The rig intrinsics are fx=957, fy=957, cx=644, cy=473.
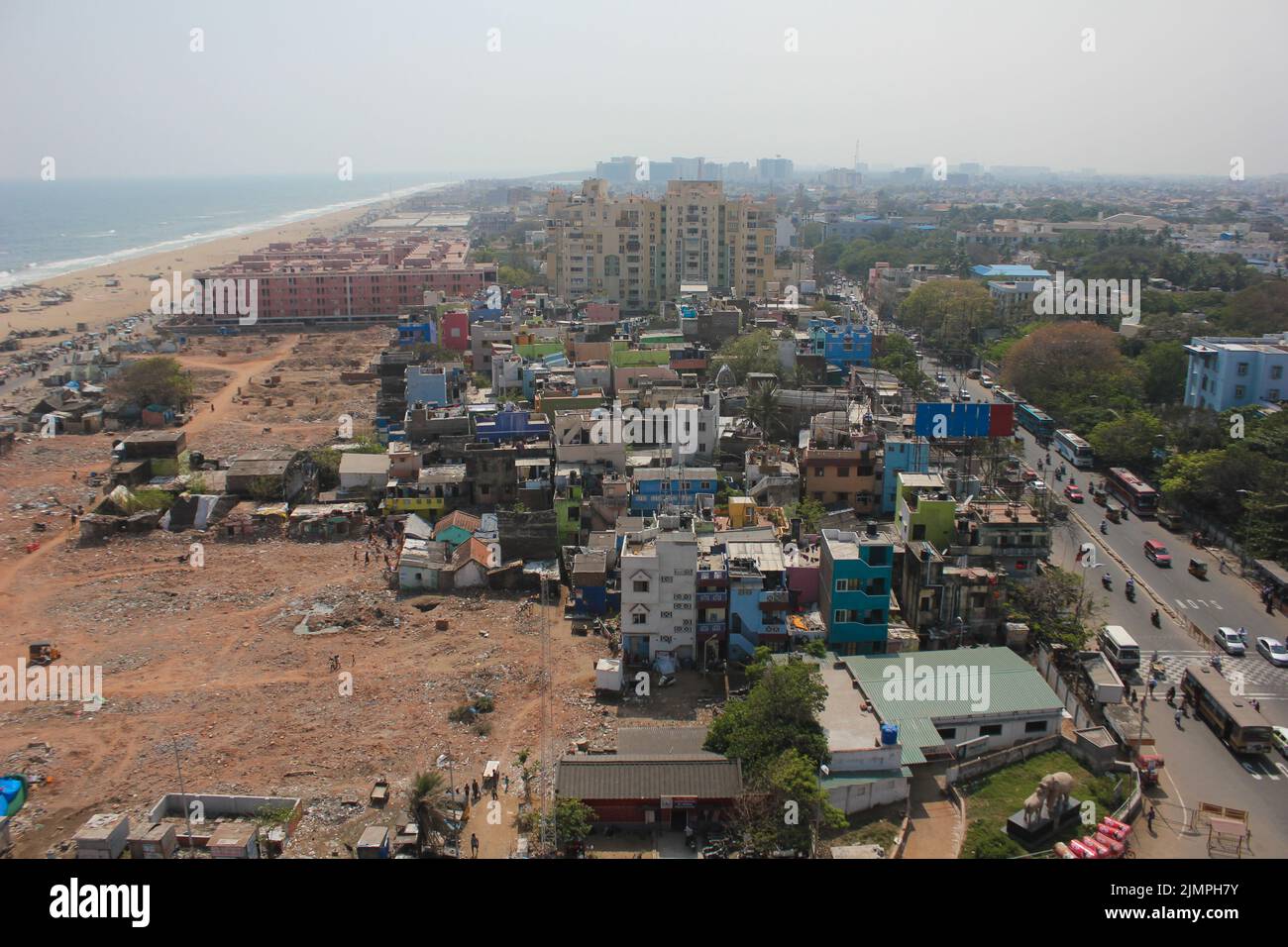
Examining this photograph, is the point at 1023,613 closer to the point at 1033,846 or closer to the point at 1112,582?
the point at 1112,582

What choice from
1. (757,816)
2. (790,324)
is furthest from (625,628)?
(790,324)

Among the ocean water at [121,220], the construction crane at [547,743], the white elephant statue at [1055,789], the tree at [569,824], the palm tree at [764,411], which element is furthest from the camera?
the ocean water at [121,220]

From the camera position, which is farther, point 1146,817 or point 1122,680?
point 1122,680

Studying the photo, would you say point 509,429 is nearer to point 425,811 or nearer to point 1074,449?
point 425,811

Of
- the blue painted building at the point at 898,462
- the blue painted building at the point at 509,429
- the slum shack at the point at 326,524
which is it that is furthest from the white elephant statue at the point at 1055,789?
the slum shack at the point at 326,524

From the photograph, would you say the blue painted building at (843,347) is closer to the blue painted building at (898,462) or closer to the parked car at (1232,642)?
the blue painted building at (898,462)

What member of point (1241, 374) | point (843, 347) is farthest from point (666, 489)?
point (1241, 374)
